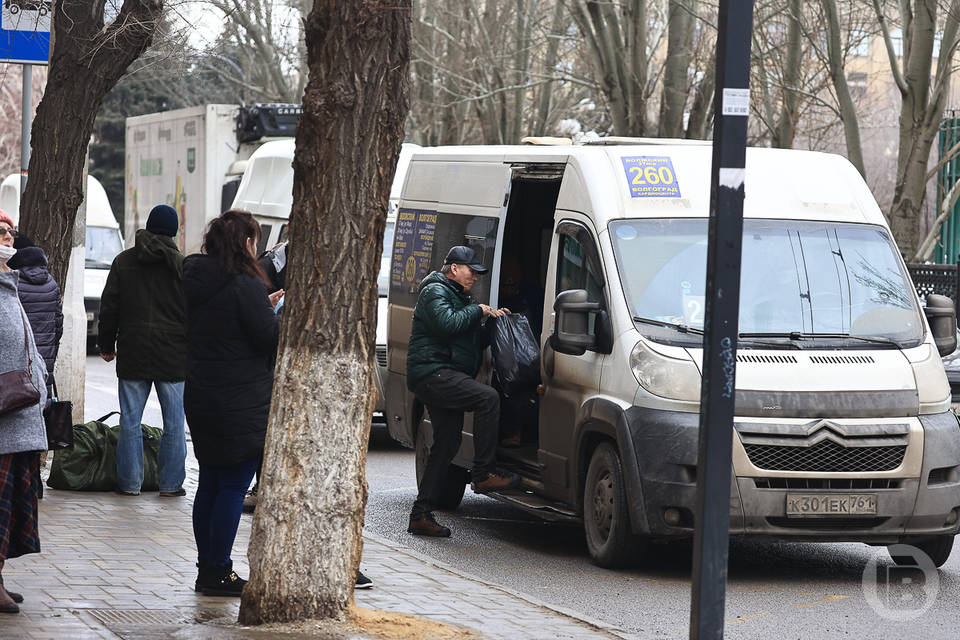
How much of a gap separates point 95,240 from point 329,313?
21.7 meters

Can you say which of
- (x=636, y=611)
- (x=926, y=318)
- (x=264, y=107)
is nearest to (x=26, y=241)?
(x=636, y=611)

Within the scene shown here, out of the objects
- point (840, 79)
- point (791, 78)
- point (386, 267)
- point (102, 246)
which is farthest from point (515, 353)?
point (102, 246)

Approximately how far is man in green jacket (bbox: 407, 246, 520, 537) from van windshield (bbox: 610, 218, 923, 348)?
1.18 m

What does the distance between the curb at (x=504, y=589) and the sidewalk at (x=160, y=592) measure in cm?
2

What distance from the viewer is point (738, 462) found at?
815 cm

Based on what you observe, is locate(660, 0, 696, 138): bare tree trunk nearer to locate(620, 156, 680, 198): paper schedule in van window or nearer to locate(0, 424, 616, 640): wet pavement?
locate(620, 156, 680, 198): paper schedule in van window

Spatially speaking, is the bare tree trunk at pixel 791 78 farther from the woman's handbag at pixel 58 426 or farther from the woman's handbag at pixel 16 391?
the woman's handbag at pixel 16 391

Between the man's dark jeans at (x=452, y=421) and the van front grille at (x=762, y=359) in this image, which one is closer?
the van front grille at (x=762, y=359)

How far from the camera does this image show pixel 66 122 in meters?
11.1

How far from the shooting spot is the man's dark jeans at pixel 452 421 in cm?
968

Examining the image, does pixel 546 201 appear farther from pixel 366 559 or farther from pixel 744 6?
pixel 744 6

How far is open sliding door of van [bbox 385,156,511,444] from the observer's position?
10.2 meters

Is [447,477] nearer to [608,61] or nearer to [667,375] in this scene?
[667,375]

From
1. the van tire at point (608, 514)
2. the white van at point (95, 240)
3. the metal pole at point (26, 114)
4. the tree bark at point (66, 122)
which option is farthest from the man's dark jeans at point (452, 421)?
the white van at point (95, 240)
